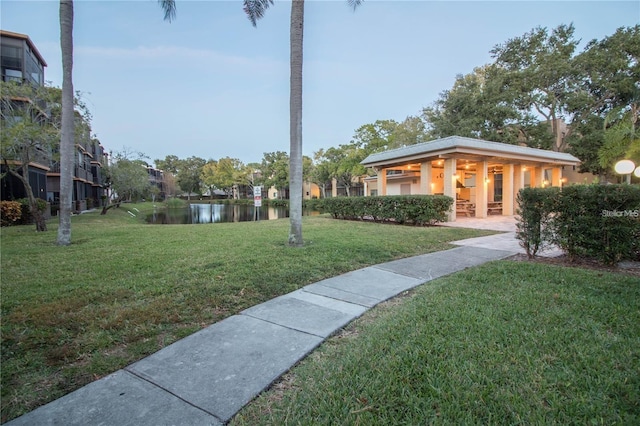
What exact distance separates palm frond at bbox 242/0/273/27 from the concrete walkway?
24.9 feet

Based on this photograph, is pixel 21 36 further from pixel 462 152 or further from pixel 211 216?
pixel 462 152

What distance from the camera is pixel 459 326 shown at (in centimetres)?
281

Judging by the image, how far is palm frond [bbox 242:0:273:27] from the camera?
25.5ft

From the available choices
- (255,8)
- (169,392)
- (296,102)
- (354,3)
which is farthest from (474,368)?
(255,8)

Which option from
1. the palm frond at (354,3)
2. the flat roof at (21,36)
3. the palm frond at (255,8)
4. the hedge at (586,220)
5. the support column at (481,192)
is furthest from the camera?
the flat roof at (21,36)

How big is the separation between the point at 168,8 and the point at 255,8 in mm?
2437

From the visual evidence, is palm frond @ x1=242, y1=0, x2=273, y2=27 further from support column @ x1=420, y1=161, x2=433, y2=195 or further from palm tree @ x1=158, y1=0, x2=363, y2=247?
support column @ x1=420, y1=161, x2=433, y2=195

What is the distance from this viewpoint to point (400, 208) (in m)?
12.0

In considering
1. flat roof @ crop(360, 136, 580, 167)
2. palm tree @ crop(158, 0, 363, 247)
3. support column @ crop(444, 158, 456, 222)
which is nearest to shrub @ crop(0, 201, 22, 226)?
palm tree @ crop(158, 0, 363, 247)

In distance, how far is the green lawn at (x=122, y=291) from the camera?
2312 millimetres

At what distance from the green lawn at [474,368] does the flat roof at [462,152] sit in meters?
10.1

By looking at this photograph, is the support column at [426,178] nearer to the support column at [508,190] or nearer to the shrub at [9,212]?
the support column at [508,190]

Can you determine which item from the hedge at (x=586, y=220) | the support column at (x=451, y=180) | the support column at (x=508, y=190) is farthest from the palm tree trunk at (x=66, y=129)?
the support column at (x=508, y=190)

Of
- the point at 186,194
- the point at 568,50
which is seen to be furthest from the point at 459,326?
the point at 186,194
